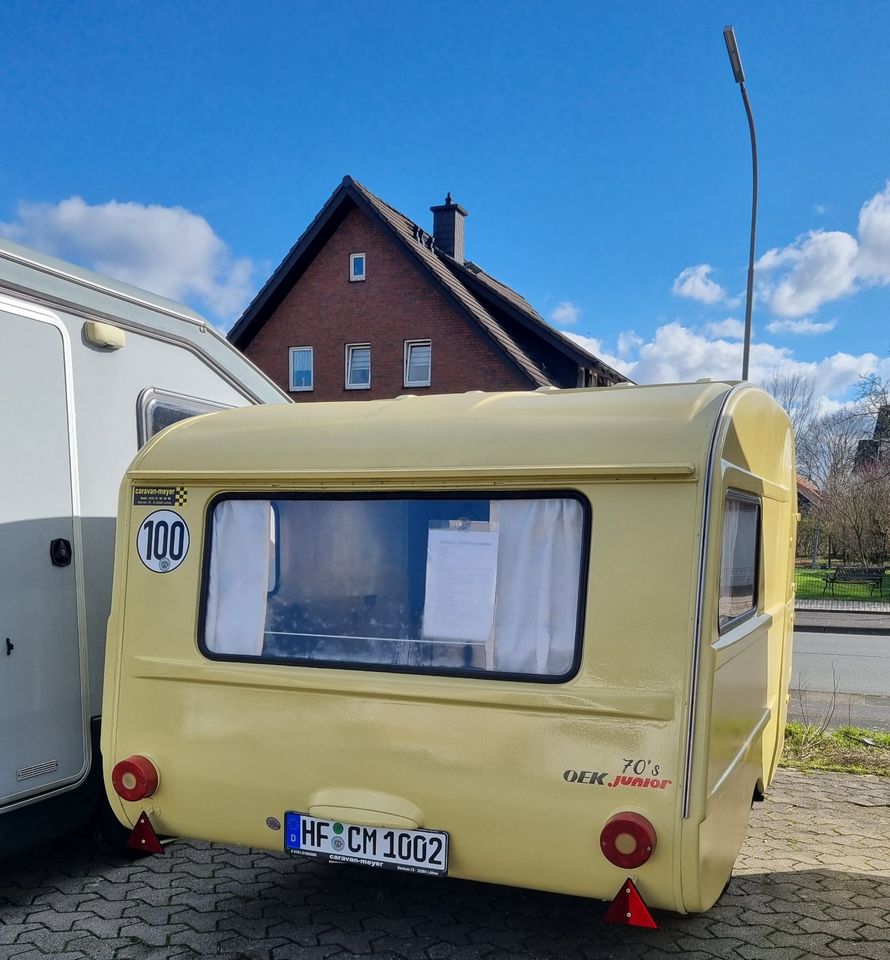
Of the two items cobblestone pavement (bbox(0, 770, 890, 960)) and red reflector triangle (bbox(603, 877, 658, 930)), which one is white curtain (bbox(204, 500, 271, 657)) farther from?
red reflector triangle (bbox(603, 877, 658, 930))

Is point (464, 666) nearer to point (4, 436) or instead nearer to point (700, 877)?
point (700, 877)

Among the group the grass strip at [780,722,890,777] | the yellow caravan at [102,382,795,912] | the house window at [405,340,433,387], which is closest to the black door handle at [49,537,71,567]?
the yellow caravan at [102,382,795,912]

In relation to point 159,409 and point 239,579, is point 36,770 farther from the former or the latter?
point 159,409

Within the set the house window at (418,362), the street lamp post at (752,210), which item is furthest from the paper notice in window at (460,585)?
the house window at (418,362)

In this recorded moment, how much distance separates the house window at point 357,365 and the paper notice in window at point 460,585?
2247 centimetres

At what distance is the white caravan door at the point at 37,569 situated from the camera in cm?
389

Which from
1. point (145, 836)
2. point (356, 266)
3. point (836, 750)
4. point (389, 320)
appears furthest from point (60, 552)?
point (356, 266)

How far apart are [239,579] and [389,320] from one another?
2199 cm

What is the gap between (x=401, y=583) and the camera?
138 inches

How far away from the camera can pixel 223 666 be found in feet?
12.0

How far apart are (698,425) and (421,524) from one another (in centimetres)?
107

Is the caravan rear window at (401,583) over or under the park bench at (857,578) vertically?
over

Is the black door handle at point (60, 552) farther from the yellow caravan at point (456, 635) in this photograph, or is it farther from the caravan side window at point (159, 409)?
the caravan side window at point (159, 409)

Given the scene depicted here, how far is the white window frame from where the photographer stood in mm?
25516
